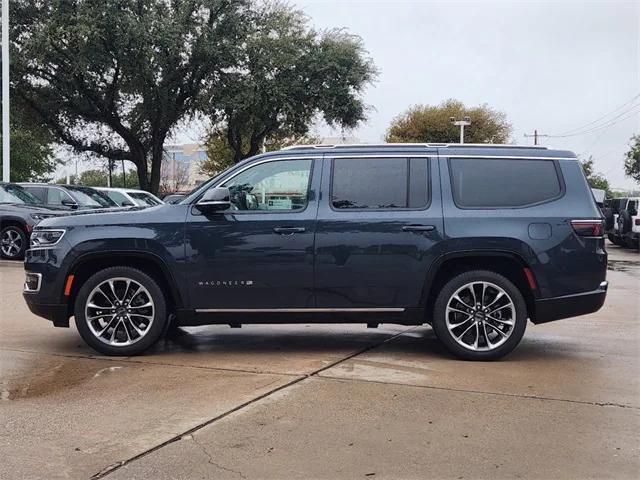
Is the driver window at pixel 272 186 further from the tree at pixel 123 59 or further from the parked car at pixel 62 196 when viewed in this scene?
the tree at pixel 123 59

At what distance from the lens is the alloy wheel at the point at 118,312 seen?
6.37 m

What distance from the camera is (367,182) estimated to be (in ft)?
20.8

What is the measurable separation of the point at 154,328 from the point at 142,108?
2112 centimetres

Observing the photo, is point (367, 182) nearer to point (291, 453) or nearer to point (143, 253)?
point (143, 253)

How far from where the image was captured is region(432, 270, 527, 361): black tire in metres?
6.18

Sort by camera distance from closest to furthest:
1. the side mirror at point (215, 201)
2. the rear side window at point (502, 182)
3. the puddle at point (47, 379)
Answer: the puddle at point (47, 379) < the side mirror at point (215, 201) < the rear side window at point (502, 182)

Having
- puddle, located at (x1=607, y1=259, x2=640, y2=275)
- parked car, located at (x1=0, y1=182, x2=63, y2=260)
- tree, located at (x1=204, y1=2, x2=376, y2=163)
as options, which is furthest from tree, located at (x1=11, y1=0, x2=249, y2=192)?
puddle, located at (x1=607, y1=259, x2=640, y2=275)

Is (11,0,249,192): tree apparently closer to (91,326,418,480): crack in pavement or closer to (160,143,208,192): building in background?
(91,326,418,480): crack in pavement

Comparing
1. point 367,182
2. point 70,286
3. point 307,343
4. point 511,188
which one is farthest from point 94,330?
point 511,188

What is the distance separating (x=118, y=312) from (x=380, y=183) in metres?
2.67

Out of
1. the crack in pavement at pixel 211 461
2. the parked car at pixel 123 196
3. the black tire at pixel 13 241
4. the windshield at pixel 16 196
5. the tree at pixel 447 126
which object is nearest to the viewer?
the crack in pavement at pixel 211 461

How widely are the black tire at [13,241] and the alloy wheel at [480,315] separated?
435 inches

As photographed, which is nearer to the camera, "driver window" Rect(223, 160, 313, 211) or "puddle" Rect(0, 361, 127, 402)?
"puddle" Rect(0, 361, 127, 402)

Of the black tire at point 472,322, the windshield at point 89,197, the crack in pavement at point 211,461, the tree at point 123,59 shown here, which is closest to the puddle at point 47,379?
the crack in pavement at point 211,461
